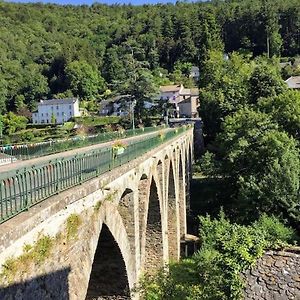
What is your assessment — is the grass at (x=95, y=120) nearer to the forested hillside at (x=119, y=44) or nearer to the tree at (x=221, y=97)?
the forested hillside at (x=119, y=44)

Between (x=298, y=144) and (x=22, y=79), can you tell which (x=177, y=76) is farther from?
(x=298, y=144)

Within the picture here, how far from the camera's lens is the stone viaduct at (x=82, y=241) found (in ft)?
20.3

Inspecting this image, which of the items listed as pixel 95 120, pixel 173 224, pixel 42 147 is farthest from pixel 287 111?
pixel 95 120

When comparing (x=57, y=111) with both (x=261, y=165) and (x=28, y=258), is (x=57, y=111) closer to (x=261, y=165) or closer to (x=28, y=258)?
(x=261, y=165)

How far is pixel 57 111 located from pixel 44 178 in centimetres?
10222

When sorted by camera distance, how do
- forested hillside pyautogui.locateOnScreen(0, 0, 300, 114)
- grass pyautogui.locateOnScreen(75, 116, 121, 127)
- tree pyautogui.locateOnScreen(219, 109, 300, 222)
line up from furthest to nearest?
forested hillside pyautogui.locateOnScreen(0, 0, 300, 114) < grass pyautogui.locateOnScreen(75, 116, 121, 127) < tree pyautogui.locateOnScreen(219, 109, 300, 222)

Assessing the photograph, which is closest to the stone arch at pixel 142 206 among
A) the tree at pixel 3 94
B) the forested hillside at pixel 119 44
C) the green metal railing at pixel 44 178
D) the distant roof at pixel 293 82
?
the green metal railing at pixel 44 178

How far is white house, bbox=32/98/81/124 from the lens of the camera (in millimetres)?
105500

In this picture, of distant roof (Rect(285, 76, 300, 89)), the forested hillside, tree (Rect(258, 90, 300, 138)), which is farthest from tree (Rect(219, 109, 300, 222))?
the forested hillside

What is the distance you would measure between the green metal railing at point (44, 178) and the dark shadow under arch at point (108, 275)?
2.59 metres

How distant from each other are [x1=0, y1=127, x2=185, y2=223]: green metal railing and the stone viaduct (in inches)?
7.2

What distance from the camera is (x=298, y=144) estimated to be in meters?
37.2

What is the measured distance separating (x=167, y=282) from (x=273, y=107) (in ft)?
90.7

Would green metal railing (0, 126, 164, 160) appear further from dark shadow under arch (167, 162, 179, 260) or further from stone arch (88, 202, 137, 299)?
stone arch (88, 202, 137, 299)
